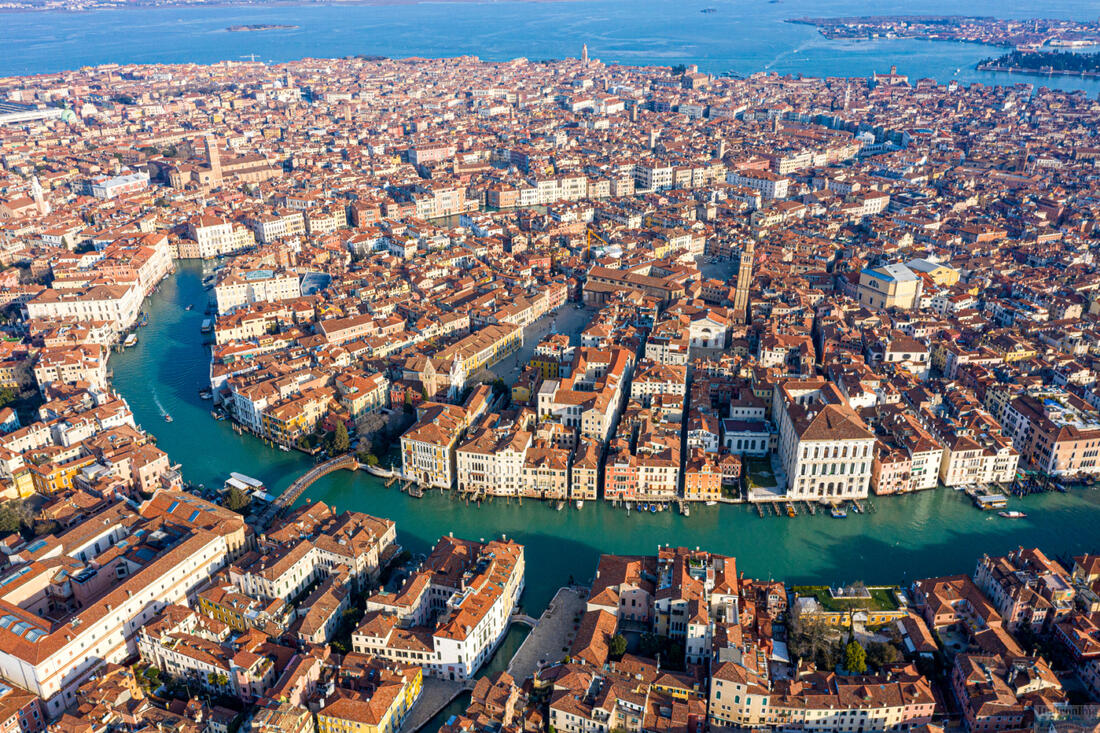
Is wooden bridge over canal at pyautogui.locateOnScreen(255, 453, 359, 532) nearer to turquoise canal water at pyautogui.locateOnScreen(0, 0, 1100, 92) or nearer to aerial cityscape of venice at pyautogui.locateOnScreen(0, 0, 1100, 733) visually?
aerial cityscape of venice at pyautogui.locateOnScreen(0, 0, 1100, 733)

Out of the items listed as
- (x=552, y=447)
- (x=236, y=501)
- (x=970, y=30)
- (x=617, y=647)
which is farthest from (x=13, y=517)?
(x=970, y=30)

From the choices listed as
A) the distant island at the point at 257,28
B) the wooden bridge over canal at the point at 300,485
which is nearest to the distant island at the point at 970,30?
the distant island at the point at 257,28

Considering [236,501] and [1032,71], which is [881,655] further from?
[1032,71]

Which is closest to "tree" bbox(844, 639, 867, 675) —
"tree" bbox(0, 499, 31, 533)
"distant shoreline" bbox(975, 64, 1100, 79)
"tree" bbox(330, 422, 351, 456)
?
"tree" bbox(330, 422, 351, 456)

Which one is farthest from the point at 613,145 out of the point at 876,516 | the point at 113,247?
the point at 876,516

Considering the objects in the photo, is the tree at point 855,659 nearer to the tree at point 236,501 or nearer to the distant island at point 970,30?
the tree at point 236,501

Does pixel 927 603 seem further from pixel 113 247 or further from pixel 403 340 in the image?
pixel 113 247
